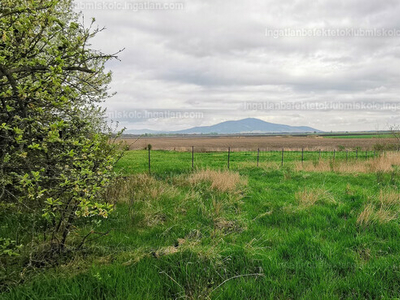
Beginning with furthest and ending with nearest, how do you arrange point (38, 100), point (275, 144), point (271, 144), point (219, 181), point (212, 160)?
point (271, 144)
point (275, 144)
point (212, 160)
point (219, 181)
point (38, 100)

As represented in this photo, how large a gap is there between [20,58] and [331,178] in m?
13.7

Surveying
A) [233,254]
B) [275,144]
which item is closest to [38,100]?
[233,254]

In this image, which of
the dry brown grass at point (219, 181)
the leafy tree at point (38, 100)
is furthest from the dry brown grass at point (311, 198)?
the leafy tree at point (38, 100)

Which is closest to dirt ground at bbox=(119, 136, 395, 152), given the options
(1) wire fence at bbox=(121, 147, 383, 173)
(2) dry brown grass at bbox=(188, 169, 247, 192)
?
(1) wire fence at bbox=(121, 147, 383, 173)

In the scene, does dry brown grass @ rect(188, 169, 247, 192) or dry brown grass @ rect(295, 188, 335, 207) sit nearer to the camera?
dry brown grass @ rect(295, 188, 335, 207)

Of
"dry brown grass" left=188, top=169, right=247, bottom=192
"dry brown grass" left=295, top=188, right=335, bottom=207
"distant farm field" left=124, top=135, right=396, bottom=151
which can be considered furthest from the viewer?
"distant farm field" left=124, top=135, right=396, bottom=151

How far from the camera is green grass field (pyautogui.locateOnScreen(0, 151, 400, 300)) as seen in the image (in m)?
3.73

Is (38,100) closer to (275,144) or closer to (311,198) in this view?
(311,198)

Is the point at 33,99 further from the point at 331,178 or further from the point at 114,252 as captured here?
the point at 331,178

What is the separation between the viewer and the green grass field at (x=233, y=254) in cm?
373

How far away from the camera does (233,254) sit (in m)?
4.76

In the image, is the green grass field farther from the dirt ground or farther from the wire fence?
the dirt ground

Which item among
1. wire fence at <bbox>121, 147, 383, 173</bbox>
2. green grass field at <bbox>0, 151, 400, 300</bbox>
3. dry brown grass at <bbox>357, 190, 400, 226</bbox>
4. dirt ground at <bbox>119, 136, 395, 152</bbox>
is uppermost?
dirt ground at <bbox>119, 136, 395, 152</bbox>

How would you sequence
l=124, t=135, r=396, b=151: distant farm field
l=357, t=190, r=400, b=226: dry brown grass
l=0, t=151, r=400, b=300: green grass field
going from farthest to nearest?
l=124, t=135, r=396, b=151: distant farm field < l=357, t=190, r=400, b=226: dry brown grass < l=0, t=151, r=400, b=300: green grass field
